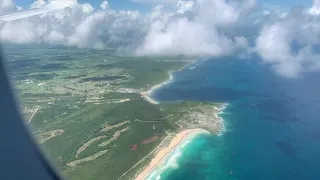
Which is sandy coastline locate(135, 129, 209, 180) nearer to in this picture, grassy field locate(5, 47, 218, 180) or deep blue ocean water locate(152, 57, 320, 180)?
grassy field locate(5, 47, 218, 180)

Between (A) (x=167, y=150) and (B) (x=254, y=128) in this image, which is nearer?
(A) (x=167, y=150)

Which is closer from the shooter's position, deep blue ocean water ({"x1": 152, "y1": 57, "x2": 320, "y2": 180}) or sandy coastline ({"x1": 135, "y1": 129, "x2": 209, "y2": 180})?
sandy coastline ({"x1": 135, "y1": 129, "x2": 209, "y2": 180})

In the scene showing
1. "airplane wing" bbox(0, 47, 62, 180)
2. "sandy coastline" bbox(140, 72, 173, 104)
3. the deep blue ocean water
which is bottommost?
the deep blue ocean water

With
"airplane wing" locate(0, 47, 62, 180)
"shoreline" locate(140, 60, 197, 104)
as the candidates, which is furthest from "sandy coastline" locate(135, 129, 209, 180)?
"airplane wing" locate(0, 47, 62, 180)

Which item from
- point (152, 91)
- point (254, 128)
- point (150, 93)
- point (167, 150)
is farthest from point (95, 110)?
point (254, 128)

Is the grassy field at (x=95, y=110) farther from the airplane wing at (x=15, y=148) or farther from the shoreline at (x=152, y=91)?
the airplane wing at (x=15, y=148)

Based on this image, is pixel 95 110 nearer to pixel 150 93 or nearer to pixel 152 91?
pixel 150 93

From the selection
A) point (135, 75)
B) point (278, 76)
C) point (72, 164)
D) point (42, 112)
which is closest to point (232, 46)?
point (278, 76)
